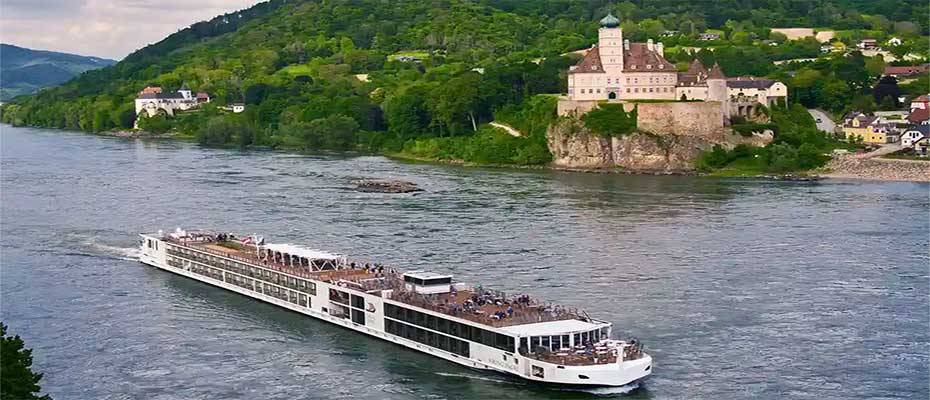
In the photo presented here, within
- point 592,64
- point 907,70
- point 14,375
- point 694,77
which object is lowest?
point 14,375

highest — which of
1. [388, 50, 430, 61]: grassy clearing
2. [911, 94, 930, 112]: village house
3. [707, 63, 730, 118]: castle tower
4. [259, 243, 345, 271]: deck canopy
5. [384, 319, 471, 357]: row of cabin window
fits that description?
[388, 50, 430, 61]: grassy clearing

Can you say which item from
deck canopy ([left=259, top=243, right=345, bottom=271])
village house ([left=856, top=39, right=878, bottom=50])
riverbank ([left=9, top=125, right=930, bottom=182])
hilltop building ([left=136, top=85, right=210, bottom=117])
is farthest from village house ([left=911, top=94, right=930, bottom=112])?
hilltop building ([left=136, top=85, right=210, bottom=117])

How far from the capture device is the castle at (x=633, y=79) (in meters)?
76.4

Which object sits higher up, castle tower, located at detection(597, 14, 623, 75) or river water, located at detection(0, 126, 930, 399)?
castle tower, located at detection(597, 14, 623, 75)

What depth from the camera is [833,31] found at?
129250 mm

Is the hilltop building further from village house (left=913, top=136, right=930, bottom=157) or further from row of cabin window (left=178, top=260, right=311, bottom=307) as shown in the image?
row of cabin window (left=178, top=260, right=311, bottom=307)

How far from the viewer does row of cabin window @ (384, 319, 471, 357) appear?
1156 inches

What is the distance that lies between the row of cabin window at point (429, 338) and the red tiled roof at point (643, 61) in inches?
1905

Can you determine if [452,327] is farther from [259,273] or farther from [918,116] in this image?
[918,116]

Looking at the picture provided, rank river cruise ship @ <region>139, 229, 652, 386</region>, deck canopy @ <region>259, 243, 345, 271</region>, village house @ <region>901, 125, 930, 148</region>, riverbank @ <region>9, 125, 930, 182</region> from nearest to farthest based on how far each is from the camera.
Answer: river cruise ship @ <region>139, 229, 652, 386</region>
deck canopy @ <region>259, 243, 345, 271</region>
riverbank @ <region>9, 125, 930, 182</region>
village house @ <region>901, 125, 930, 148</region>

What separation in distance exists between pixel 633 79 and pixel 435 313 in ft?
163

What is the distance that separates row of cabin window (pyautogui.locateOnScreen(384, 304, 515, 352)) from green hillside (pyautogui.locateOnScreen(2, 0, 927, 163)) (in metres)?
47.8

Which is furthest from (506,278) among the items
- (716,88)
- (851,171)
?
(716,88)

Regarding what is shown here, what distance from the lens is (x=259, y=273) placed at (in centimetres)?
3697
